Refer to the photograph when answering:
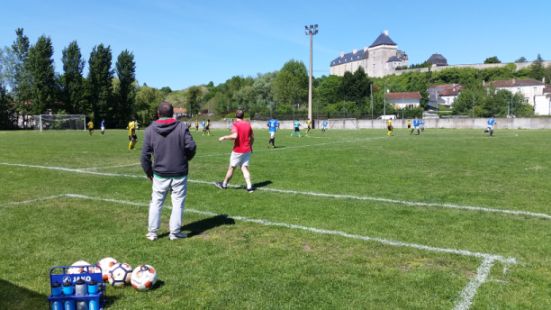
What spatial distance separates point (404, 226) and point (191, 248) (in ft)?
11.1

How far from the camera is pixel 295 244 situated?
19.1 feet

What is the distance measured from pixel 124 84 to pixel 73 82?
10.1m

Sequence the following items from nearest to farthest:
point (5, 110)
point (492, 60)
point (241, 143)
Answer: point (241, 143) < point (5, 110) < point (492, 60)

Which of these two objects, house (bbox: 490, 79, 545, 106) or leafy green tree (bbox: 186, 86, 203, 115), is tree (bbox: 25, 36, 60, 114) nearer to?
leafy green tree (bbox: 186, 86, 203, 115)

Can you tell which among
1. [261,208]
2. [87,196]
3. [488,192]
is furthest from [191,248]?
[488,192]

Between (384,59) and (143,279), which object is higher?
(384,59)

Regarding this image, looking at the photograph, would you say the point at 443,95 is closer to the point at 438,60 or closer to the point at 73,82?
the point at 438,60

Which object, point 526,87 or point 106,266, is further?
point 526,87

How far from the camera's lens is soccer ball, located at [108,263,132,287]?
4434 millimetres

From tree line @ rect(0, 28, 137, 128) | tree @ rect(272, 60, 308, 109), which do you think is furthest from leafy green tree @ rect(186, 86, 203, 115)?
tree line @ rect(0, 28, 137, 128)

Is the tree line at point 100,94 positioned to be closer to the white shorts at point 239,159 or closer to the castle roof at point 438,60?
the white shorts at point 239,159

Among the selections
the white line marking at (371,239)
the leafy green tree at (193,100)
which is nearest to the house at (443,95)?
the leafy green tree at (193,100)

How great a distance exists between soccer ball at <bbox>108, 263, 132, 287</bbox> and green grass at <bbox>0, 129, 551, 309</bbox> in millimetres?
149

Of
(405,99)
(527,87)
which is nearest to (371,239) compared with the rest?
(405,99)
